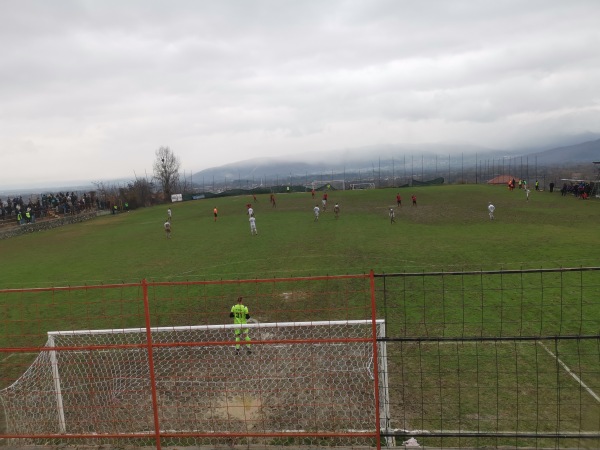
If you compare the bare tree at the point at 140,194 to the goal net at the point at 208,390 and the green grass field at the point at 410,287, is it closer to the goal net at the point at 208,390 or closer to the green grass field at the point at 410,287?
the green grass field at the point at 410,287

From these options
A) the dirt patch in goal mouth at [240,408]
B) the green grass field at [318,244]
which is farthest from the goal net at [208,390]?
the green grass field at [318,244]

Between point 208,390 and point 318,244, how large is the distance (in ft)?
57.3

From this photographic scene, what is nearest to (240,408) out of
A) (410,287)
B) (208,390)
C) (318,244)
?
(208,390)

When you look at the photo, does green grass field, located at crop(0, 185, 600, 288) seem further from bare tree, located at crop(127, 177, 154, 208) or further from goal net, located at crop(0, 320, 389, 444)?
bare tree, located at crop(127, 177, 154, 208)

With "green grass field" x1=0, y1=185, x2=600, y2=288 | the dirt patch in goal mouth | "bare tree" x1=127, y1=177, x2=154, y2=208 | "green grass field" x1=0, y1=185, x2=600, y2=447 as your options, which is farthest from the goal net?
"bare tree" x1=127, y1=177, x2=154, y2=208

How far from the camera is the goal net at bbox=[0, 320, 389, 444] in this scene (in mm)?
8094

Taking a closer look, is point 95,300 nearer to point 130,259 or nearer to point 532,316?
point 130,259

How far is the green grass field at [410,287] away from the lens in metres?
8.84

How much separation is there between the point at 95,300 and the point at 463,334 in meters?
13.5

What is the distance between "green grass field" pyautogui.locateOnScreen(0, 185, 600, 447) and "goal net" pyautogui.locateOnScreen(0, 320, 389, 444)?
3.10 ft

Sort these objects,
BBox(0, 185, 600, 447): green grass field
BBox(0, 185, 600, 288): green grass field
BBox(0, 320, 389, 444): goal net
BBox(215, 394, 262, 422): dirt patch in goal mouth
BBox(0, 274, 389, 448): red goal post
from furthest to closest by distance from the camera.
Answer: BBox(0, 185, 600, 288): green grass field, BBox(0, 185, 600, 447): green grass field, BBox(215, 394, 262, 422): dirt patch in goal mouth, BBox(0, 320, 389, 444): goal net, BBox(0, 274, 389, 448): red goal post

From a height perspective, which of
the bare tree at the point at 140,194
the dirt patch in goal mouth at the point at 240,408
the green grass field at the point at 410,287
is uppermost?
the bare tree at the point at 140,194

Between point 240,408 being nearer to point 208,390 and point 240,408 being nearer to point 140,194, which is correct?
point 208,390

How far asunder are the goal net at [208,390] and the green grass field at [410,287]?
94 centimetres
